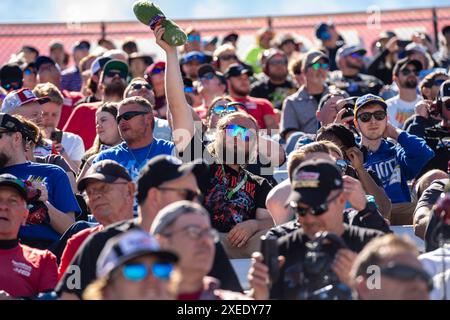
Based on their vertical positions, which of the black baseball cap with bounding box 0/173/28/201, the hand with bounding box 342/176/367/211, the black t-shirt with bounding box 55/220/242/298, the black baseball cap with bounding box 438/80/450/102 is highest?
the black baseball cap with bounding box 438/80/450/102

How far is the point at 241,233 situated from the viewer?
835 cm

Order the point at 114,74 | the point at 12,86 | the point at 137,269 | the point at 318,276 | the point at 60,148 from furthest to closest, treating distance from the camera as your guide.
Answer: the point at 12,86 < the point at 114,74 < the point at 60,148 < the point at 318,276 < the point at 137,269

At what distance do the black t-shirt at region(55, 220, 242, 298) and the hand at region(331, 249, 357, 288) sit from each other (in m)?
0.82

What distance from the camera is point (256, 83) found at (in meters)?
14.3

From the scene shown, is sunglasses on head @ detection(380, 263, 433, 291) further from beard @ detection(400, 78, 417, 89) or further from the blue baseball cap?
the blue baseball cap

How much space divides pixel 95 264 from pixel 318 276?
1360mm

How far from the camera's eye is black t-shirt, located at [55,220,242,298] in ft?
21.5

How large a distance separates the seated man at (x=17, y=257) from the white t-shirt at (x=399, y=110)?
607 cm

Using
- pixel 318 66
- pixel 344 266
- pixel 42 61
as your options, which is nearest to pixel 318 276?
pixel 344 266

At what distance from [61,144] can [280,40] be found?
6.66 metres

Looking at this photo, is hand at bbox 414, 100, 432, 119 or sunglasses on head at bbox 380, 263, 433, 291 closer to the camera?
sunglasses on head at bbox 380, 263, 433, 291

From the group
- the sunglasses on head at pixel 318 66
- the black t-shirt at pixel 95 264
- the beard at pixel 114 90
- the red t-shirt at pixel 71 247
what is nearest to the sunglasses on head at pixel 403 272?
the black t-shirt at pixel 95 264

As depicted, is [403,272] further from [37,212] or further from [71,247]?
[37,212]

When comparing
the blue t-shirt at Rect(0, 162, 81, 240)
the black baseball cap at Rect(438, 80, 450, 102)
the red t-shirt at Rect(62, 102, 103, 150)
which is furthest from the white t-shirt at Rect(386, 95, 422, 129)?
the blue t-shirt at Rect(0, 162, 81, 240)
